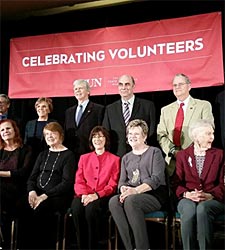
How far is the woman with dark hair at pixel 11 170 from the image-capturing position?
4.12 metres

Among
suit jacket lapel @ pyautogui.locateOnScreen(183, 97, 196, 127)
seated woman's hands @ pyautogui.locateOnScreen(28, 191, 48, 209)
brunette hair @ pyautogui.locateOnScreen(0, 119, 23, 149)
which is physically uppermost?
suit jacket lapel @ pyautogui.locateOnScreen(183, 97, 196, 127)

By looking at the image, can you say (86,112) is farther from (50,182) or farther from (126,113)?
(50,182)

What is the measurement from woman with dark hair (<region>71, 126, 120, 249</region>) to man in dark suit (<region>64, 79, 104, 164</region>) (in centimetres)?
26

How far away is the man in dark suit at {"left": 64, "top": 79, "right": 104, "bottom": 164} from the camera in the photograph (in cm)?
434

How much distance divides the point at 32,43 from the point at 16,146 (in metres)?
1.51

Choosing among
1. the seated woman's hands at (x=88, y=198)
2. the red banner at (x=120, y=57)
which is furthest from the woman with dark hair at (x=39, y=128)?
the seated woman's hands at (x=88, y=198)

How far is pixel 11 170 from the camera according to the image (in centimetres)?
425

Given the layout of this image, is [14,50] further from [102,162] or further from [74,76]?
[102,162]

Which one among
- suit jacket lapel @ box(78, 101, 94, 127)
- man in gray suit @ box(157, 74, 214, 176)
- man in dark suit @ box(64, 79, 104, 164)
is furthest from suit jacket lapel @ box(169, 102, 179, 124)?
suit jacket lapel @ box(78, 101, 94, 127)

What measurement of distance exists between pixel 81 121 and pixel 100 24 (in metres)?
1.35

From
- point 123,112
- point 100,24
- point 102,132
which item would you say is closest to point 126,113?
point 123,112

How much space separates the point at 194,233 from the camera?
11.0 ft

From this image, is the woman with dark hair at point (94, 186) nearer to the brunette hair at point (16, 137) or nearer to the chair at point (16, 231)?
the chair at point (16, 231)

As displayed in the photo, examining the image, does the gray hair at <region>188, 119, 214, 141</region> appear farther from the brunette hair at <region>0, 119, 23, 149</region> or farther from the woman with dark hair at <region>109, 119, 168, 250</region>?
the brunette hair at <region>0, 119, 23, 149</region>
